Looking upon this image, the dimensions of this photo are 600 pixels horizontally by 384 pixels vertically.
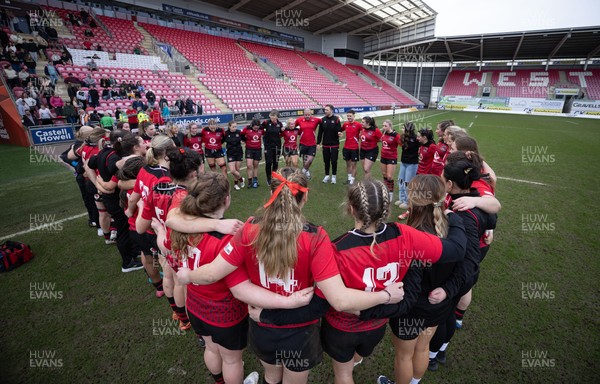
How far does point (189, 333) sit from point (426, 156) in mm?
5510

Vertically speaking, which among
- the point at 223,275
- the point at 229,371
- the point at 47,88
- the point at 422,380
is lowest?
the point at 422,380

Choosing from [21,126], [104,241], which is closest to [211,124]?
[104,241]

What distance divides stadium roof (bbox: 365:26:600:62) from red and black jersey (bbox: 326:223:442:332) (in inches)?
1714

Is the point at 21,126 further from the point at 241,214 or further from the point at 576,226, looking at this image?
the point at 576,226

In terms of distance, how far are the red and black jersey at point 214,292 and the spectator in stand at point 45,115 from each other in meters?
15.2

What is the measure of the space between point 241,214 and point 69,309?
3.45 meters

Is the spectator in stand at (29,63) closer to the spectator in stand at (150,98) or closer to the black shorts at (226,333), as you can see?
the spectator in stand at (150,98)

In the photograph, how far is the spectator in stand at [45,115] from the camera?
1224 cm

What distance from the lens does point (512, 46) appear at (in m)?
38.2

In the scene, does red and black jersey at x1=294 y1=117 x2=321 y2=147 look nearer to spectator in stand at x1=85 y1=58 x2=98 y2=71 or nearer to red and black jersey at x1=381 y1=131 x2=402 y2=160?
red and black jersey at x1=381 y1=131 x2=402 y2=160

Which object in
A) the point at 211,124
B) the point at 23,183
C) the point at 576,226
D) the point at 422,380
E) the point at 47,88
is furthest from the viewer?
the point at 47,88

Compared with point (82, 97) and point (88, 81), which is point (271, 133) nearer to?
point (82, 97)

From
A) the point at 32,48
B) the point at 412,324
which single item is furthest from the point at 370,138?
the point at 32,48

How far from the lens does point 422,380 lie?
9.16ft
